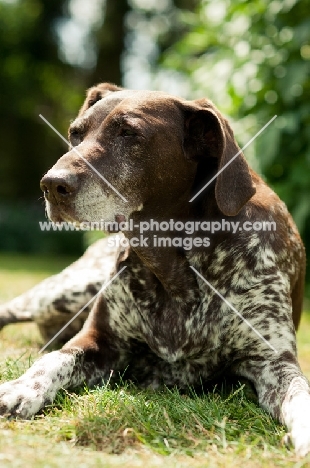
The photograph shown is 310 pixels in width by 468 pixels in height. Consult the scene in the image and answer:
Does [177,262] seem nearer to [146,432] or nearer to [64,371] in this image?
[64,371]

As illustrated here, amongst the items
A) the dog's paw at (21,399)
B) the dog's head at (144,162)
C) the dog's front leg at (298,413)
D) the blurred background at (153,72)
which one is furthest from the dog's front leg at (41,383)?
the blurred background at (153,72)

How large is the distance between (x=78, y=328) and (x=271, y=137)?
153 inches

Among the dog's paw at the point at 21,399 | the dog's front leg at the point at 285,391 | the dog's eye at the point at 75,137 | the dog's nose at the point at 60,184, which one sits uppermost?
the dog's eye at the point at 75,137

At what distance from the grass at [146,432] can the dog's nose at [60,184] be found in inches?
36.0

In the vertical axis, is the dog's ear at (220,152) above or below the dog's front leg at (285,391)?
above

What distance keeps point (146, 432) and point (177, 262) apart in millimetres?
1080

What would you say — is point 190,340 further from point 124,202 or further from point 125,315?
point 124,202

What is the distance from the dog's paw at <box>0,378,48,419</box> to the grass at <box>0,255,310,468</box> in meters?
0.05

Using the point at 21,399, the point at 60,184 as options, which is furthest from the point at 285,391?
the point at 60,184

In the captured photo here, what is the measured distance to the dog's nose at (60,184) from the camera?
2932 mm

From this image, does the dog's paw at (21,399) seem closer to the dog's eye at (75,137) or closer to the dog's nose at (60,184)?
the dog's nose at (60,184)

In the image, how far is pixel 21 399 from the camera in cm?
286

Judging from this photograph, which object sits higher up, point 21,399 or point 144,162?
point 144,162

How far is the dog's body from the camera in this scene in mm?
3148
